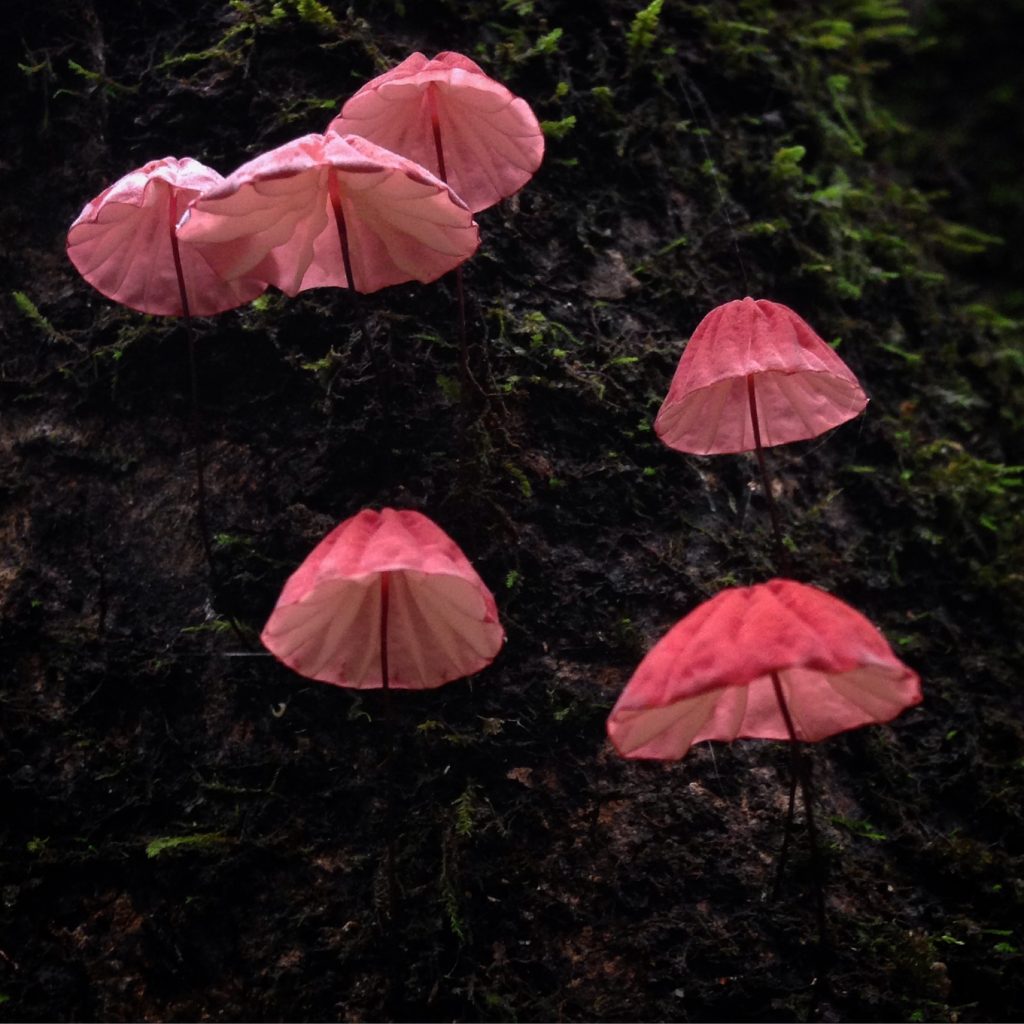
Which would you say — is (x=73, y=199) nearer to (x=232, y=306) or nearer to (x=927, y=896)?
(x=232, y=306)

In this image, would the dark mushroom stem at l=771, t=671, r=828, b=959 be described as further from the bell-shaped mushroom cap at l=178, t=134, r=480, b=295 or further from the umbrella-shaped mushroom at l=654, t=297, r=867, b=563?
the bell-shaped mushroom cap at l=178, t=134, r=480, b=295

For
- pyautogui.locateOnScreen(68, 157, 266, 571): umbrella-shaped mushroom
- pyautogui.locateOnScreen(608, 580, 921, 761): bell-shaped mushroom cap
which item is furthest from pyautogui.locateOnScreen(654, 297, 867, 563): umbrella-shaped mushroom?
pyautogui.locateOnScreen(68, 157, 266, 571): umbrella-shaped mushroom

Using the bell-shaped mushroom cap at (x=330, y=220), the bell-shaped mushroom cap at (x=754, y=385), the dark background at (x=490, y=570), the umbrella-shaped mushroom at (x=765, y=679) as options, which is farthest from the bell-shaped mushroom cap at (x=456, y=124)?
the umbrella-shaped mushroom at (x=765, y=679)

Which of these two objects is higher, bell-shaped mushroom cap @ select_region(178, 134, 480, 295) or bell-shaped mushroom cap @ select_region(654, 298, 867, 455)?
bell-shaped mushroom cap @ select_region(178, 134, 480, 295)

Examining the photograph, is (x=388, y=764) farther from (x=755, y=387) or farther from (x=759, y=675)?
(x=755, y=387)

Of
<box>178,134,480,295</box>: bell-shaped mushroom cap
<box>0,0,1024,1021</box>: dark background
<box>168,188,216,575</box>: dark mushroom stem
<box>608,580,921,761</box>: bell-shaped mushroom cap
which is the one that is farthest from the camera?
<box>168,188,216,575</box>: dark mushroom stem

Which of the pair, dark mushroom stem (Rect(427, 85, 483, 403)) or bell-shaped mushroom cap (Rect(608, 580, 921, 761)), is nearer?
bell-shaped mushroom cap (Rect(608, 580, 921, 761))

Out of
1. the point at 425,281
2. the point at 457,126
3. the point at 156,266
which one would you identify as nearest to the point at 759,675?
the point at 425,281

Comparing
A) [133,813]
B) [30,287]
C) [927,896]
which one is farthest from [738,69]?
[133,813]
